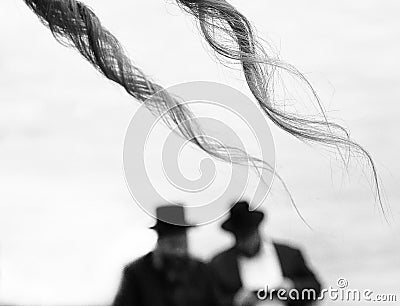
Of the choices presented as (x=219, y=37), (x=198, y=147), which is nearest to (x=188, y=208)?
(x=198, y=147)

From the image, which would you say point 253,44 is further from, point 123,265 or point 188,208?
point 123,265

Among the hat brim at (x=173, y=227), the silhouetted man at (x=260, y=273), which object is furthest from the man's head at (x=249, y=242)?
the hat brim at (x=173, y=227)

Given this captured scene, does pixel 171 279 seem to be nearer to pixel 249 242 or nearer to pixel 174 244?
pixel 174 244

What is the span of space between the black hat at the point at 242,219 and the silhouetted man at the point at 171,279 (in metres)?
0.09

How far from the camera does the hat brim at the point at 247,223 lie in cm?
161

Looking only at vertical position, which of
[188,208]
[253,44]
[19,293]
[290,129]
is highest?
[253,44]

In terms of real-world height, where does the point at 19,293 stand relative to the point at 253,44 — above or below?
below

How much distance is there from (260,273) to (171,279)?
0.19 meters

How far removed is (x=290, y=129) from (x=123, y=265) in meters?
0.47

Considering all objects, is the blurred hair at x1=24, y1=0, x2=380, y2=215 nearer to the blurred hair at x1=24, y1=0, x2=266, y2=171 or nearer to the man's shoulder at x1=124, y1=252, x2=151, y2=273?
the blurred hair at x1=24, y1=0, x2=266, y2=171

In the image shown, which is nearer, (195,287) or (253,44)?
(195,287)

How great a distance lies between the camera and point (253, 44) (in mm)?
1749

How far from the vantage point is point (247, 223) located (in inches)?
63.6

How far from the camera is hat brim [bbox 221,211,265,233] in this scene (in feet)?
5.29
